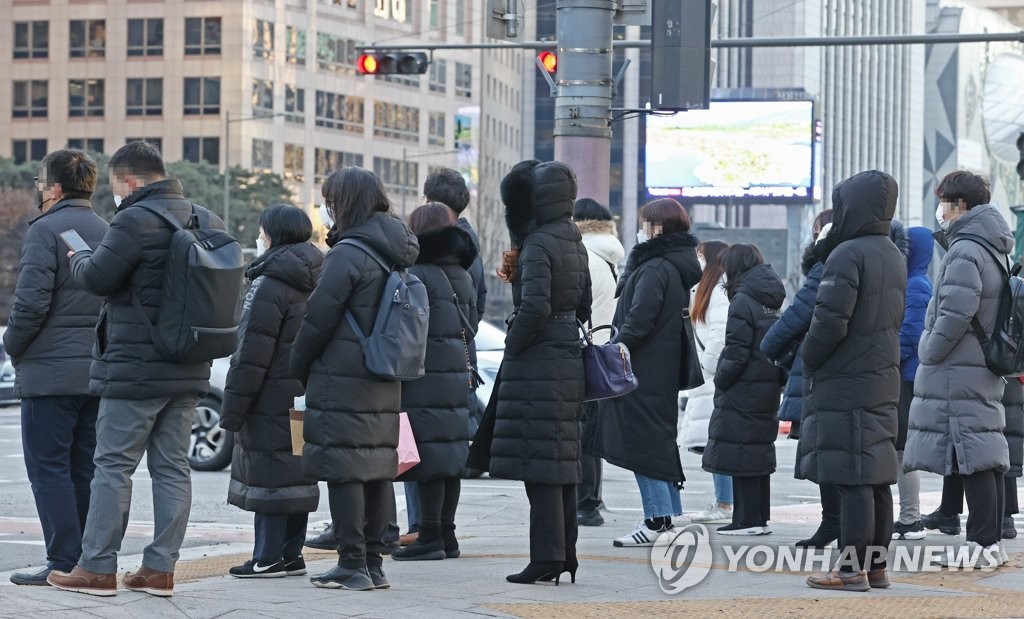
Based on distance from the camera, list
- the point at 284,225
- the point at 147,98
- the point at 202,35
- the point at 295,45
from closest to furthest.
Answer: the point at 284,225, the point at 202,35, the point at 147,98, the point at 295,45

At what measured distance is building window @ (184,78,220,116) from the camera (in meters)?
Answer: 94.5

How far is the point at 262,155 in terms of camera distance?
94938 millimetres

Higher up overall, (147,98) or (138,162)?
(147,98)

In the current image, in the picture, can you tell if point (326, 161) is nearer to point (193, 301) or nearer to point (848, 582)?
point (848, 582)

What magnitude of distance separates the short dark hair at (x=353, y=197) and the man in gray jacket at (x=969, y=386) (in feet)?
9.80

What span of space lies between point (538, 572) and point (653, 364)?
2.24 meters

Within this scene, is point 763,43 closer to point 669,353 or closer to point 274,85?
point 669,353

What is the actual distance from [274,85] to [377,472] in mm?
90524

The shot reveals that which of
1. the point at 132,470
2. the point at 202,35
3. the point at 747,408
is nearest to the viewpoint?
the point at 132,470

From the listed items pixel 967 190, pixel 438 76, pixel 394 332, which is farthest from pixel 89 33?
pixel 394 332

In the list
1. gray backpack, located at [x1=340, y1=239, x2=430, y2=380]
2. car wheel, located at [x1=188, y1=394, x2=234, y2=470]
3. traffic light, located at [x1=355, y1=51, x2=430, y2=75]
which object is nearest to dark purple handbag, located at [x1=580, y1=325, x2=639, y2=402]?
gray backpack, located at [x1=340, y1=239, x2=430, y2=380]

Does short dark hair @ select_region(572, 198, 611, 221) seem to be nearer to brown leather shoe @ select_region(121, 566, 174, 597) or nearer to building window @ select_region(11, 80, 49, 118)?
brown leather shoe @ select_region(121, 566, 174, 597)

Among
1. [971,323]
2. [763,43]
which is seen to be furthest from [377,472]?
[763,43]

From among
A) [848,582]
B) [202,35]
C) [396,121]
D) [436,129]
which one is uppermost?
[202,35]
